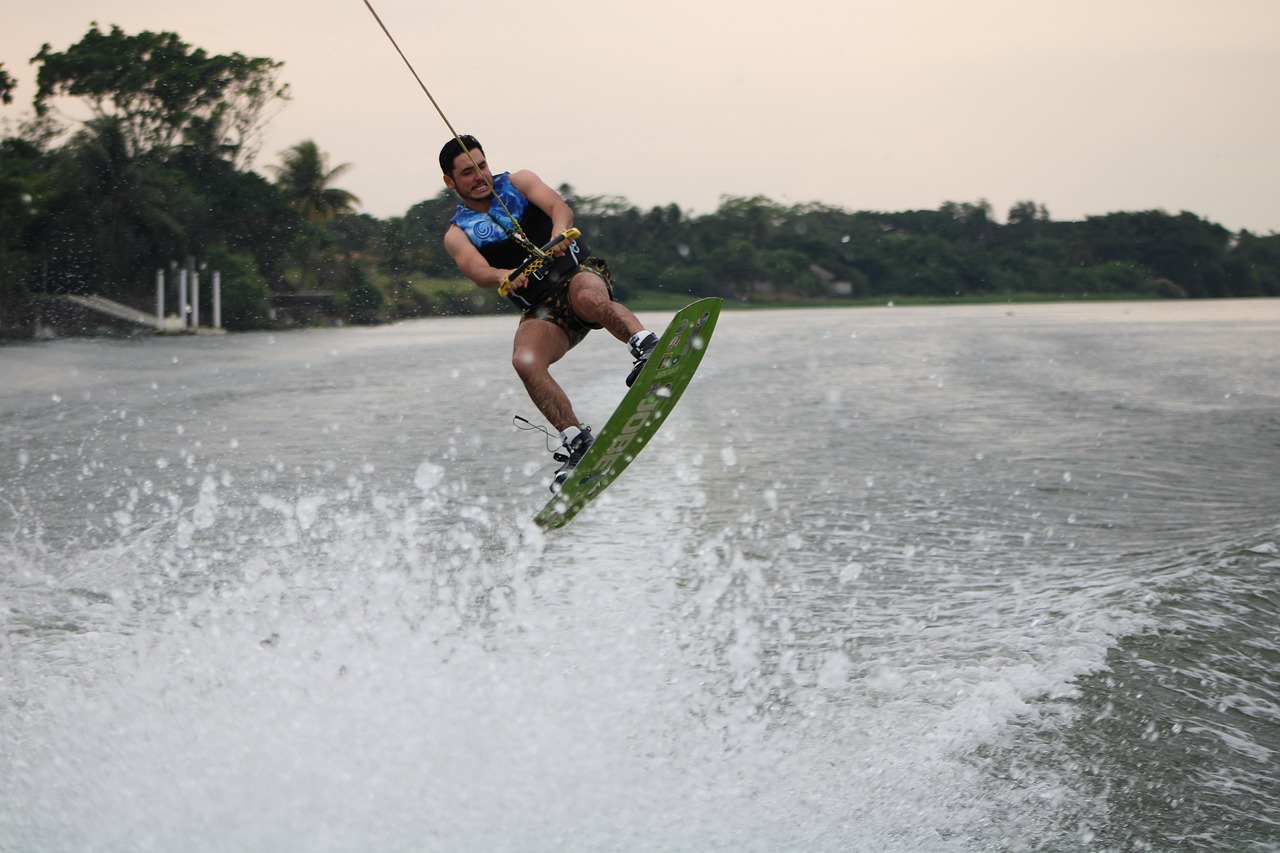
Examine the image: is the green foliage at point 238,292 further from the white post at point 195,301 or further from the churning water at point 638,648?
the churning water at point 638,648

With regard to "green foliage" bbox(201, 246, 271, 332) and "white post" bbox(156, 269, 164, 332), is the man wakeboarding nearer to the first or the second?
"white post" bbox(156, 269, 164, 332)

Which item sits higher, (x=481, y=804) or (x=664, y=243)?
(x=664, y=243)

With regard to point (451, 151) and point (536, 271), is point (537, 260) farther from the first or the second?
point (451, 151)

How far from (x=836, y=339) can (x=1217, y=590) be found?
2615 cm

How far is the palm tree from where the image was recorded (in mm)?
53969

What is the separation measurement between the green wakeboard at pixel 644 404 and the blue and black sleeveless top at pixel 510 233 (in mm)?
621

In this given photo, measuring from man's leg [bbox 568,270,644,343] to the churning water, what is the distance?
5.57 feet

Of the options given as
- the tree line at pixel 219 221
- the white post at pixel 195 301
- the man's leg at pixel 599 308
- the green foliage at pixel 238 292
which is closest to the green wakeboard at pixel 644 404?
the man's leg at pixel 599 308

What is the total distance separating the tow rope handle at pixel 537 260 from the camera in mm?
5625

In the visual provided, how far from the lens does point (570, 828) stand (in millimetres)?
4617

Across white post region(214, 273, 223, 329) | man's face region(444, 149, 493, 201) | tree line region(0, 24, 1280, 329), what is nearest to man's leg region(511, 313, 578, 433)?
man's face region(444, 149, 493, 201)

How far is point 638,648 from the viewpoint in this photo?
6281 mm

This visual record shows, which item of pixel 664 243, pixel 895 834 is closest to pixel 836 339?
pixel 664 243

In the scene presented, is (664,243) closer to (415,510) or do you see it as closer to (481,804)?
(415,510)
